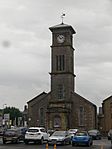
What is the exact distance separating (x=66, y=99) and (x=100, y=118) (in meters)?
13.4

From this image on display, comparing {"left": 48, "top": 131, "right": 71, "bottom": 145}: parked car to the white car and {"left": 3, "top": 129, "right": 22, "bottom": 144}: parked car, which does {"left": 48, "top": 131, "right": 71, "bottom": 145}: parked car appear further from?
{"left": 3, "top": 129, "right": 22, "bottom": 144}: parked car

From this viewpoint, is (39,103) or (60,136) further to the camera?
(39,103)

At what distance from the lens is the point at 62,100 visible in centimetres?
7288

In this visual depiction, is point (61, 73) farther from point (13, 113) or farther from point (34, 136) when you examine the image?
point (13, 113)

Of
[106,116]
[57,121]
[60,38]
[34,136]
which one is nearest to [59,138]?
[34,136]

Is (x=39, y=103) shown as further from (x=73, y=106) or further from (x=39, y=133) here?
(x=39, y=133)

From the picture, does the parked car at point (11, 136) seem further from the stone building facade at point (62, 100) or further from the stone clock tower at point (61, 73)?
the stone clock tower at point (61, 73)

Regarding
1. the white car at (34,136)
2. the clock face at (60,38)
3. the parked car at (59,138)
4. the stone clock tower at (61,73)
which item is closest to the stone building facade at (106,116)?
the stone clock tower at (61,73)

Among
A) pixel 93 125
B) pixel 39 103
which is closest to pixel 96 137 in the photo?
pixel 93 125

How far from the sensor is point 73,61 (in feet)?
255

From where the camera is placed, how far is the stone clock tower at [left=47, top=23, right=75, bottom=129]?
234ft

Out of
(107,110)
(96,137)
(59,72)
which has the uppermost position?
(59,72)

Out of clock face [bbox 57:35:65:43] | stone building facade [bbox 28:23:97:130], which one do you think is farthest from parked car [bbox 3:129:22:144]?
clock face [bbox 57:35:65:43]

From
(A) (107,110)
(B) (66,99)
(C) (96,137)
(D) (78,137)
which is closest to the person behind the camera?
(D) (78,137)
